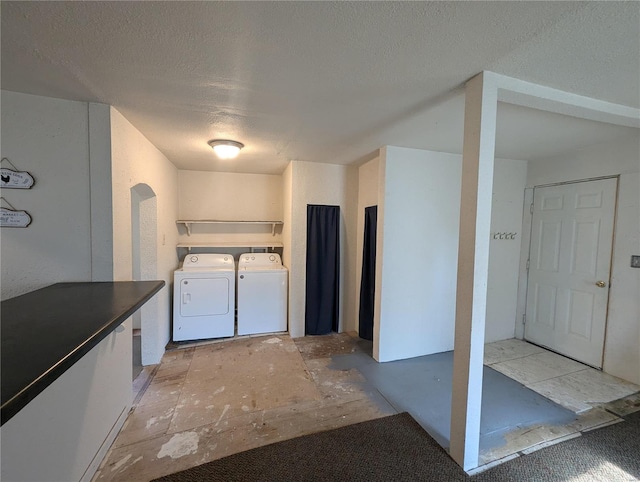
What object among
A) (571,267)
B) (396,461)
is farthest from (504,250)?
(396,461)

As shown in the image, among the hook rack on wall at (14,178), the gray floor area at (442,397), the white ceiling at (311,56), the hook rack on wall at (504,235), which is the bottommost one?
the gray floor area at (442,397)

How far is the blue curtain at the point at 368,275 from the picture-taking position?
3.18 meters

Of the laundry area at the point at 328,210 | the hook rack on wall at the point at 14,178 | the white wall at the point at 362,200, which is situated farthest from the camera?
the white wall at the point at 362,200

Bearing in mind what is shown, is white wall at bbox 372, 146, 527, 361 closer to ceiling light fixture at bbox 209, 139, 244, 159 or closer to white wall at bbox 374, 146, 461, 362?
white wall at bbox 374, 146, 461, 362

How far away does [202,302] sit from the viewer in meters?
3.15

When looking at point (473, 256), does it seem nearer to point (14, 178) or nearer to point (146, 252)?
point (14, 178)

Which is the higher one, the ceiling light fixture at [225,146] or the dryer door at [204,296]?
the ceiling light fixture at [225,146]

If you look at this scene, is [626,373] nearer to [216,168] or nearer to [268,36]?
[268,36]

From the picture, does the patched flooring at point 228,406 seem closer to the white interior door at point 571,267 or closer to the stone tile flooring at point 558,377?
the stone tile flooring at point 558,377

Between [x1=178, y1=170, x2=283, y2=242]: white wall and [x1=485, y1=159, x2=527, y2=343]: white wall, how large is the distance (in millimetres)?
2973

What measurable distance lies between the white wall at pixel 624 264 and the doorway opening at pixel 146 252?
457 cm

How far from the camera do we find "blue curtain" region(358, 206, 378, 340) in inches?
125

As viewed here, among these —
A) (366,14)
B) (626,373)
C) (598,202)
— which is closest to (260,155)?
(366,14)

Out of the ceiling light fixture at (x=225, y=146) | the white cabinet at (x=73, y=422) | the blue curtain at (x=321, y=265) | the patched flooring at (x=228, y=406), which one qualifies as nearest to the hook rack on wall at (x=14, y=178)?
the white cabinet at (x=73, y=422)
